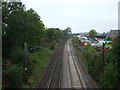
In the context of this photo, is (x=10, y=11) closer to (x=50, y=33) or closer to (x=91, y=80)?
(x=91, y=80)

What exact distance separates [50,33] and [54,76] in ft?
129

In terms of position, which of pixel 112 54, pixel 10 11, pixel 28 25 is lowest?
pixel 112 54

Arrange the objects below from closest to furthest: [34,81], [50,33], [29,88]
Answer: [29,88] → [34,81] → [50,33]

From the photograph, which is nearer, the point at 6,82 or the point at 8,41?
the point at 6,82

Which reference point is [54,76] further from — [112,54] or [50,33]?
[50,33]

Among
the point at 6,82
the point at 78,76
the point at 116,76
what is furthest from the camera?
the point at 78,76


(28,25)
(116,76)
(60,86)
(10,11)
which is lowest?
(60,86)

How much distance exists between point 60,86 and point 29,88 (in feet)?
9.72

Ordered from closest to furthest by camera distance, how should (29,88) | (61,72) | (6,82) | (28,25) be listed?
(6,82), (29,88), (61,72), (28,25)

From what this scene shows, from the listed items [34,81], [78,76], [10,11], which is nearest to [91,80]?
[78,76]

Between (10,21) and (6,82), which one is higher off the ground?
(10,21)

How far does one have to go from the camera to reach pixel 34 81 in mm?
19031

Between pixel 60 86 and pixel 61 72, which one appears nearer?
pixel 60 86

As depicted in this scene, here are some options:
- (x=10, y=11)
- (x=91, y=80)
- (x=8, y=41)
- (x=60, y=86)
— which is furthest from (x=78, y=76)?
(x=10, y=11)
